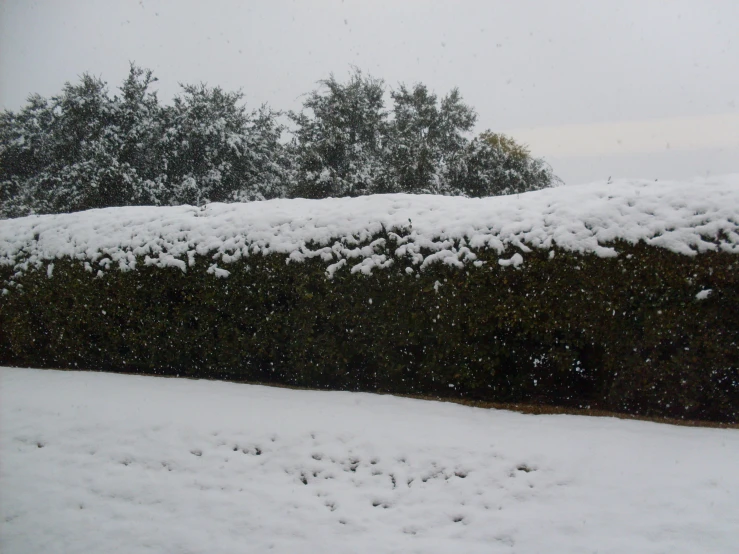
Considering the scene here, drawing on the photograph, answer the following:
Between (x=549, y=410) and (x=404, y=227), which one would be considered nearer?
(x=549, y=410)

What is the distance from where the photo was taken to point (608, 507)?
3219mm

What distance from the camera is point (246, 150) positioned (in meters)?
28.8

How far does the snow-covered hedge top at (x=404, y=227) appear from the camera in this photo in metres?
4.58

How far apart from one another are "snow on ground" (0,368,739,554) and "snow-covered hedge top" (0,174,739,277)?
1.65m

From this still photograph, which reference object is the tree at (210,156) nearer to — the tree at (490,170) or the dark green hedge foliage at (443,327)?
the tree at (490,170)

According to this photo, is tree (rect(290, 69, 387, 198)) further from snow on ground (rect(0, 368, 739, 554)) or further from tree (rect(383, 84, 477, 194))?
snow on ground (rect(0, 368, 739, 554))

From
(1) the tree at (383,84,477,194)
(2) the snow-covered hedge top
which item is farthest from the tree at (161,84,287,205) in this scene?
(2) the snow-covered hedge top

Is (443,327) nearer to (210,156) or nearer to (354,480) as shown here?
(354,480)

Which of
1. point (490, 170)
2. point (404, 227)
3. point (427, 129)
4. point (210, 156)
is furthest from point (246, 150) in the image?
point (404, 227)

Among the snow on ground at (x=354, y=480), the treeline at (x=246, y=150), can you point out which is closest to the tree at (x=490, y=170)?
the treeline at (x=246, y=150)

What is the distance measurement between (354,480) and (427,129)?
2968cm

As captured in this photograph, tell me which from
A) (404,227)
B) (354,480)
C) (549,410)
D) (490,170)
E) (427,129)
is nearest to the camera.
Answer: (354,480)

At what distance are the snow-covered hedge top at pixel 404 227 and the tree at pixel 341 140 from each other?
18737mm

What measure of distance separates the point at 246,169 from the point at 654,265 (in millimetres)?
27403
